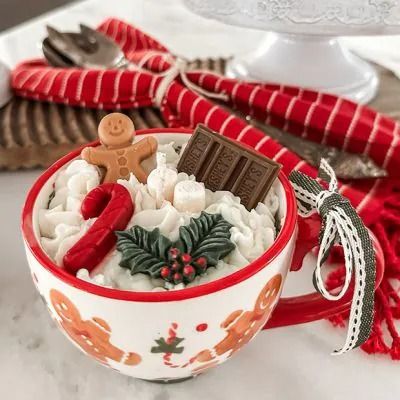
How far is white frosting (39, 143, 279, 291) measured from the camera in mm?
412

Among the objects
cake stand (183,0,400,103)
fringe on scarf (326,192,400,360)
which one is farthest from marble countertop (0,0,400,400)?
cake stand (183,0,400,103)

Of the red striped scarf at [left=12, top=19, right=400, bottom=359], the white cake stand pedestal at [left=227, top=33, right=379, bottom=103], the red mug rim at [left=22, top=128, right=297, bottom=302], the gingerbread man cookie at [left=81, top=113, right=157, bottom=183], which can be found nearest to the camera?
the red mug rim at [left=22, top=128, right=297, bottom=302]

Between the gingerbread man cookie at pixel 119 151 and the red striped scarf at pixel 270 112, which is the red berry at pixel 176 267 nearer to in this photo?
the gingerbread man cookie at pixel 119 151

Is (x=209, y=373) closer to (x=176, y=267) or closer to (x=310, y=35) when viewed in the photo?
(x=176, y=267)

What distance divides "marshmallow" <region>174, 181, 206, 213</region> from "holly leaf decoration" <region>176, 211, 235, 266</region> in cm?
1

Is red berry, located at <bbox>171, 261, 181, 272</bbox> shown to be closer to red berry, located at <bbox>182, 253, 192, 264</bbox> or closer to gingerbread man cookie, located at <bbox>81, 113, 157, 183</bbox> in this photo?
red berry, located at <bbox>182, 253, 192, 264</bbox>

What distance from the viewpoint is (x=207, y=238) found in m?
0.42

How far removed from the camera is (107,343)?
0.41m

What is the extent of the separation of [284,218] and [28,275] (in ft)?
0.89

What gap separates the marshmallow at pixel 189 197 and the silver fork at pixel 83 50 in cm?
45

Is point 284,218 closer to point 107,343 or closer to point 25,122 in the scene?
point 107,343

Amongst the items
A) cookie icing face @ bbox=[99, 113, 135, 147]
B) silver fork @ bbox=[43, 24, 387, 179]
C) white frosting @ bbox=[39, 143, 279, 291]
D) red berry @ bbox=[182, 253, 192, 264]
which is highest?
cookie icing face @ bbox=[99, 113, 135, 147]

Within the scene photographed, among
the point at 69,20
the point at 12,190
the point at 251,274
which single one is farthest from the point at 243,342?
the point at 69,20

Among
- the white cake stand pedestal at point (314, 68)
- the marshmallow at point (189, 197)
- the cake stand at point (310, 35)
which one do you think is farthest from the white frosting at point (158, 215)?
the white cake stand pedestal at point (314, 68)
